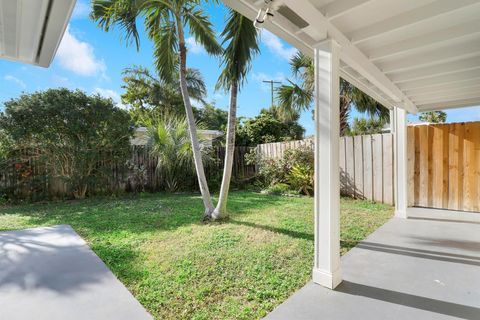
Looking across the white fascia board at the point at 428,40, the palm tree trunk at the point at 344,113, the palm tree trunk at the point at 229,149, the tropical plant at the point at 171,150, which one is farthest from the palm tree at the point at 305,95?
the white fascia board at the point at 428,40

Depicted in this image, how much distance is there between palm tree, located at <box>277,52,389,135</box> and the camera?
288 inches

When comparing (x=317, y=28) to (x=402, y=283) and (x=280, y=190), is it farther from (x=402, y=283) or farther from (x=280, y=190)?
(x=280, y=190)

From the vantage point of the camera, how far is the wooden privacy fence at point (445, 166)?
5.29 meters

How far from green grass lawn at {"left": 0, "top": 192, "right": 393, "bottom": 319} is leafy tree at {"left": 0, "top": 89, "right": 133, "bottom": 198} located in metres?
1.29

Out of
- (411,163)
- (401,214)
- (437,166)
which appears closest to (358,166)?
(411,163)

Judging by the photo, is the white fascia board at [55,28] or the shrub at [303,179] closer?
the white fascia board at [55,28]

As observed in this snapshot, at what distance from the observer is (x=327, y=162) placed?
247 centimetres

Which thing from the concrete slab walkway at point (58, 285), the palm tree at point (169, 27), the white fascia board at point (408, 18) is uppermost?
the palm tree at point (169, 27)

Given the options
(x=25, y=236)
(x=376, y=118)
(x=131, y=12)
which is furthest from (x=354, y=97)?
(x=25, y=236)

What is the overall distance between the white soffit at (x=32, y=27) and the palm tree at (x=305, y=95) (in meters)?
5.99

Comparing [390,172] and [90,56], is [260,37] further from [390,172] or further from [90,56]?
[90,56]

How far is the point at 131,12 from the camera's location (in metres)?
4.25

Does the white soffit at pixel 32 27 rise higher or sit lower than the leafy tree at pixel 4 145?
higher

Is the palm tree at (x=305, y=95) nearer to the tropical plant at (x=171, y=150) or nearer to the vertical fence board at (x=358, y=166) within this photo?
the vertical fence board at (x=358, y=166)
